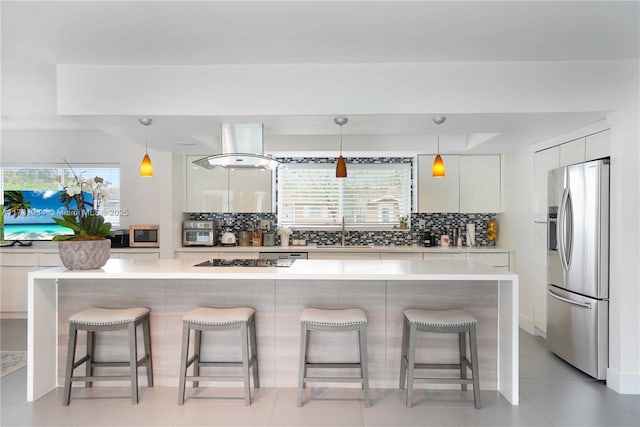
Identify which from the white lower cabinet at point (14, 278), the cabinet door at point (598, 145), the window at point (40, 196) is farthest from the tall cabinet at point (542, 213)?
the white lower cabinet at point (14, 278)

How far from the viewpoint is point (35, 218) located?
549 cm

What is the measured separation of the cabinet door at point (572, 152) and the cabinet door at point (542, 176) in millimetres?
116

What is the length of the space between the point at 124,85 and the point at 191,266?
4.95ft

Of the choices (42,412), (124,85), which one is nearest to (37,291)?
(42,412)

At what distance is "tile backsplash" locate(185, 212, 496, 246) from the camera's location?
5.75 m

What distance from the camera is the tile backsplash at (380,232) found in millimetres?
5750

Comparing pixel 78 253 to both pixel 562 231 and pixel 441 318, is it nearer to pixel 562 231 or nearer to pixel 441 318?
pixel 441 318

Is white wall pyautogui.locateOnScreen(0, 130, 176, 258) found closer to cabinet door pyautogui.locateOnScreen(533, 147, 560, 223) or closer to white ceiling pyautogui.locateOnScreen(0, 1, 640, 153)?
white ceiling pyautogui.locateOnScreen(0, 1, 640, 153)

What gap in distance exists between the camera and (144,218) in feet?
18.2

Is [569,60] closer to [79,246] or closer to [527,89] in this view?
[527,89]

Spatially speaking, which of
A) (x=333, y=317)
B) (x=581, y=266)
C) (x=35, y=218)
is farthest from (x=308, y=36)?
(x=35, y=218)

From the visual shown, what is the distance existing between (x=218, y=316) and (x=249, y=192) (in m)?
2.89

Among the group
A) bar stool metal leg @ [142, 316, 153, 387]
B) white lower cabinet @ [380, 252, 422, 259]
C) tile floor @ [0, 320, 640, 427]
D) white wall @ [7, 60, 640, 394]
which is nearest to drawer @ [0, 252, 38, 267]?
tile floor @ [0, 320, 640, 427]

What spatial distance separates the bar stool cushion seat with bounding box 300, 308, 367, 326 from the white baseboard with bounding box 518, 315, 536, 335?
9.07 ft
